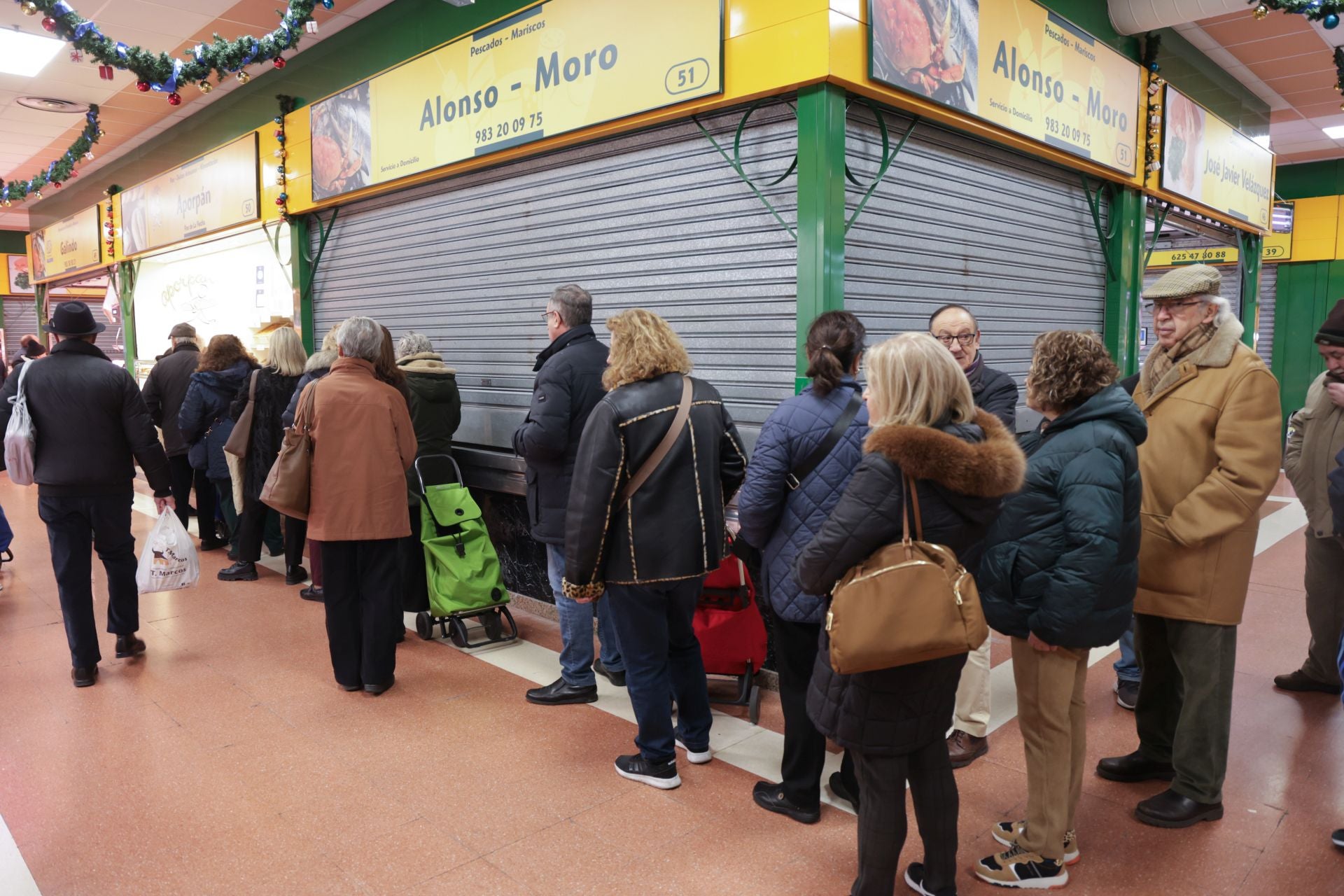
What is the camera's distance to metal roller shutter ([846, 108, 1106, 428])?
4.16 metres

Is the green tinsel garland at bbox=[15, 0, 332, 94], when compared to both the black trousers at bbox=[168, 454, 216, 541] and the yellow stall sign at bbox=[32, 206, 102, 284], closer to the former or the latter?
the black trousers at bbox=[168, 454, 216, 541]

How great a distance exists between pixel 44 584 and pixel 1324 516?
7.25m

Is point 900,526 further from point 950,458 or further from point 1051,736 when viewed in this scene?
point 1051,736

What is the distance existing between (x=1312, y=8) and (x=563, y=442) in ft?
15.5

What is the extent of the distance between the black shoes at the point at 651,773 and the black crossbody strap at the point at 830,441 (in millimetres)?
1178

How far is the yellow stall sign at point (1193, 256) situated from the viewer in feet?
36.3

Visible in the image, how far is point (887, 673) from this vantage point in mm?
2121

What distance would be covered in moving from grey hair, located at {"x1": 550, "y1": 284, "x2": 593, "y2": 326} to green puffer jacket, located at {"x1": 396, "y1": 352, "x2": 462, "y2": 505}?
54.6 inches

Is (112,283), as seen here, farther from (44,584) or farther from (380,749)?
(380,749)

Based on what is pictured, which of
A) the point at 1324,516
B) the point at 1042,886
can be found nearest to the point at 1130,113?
the point at 1324,516

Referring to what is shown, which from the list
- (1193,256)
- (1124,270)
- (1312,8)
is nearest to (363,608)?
(1124,270)

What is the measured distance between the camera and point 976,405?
3.22 meters

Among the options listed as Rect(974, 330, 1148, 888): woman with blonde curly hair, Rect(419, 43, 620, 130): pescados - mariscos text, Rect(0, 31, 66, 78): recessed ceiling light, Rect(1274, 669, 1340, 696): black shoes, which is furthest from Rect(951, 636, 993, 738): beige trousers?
Rect(0, 31, 66, 78): recessed ceiling light

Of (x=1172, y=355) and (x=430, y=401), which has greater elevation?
(x=1172, y=355)
